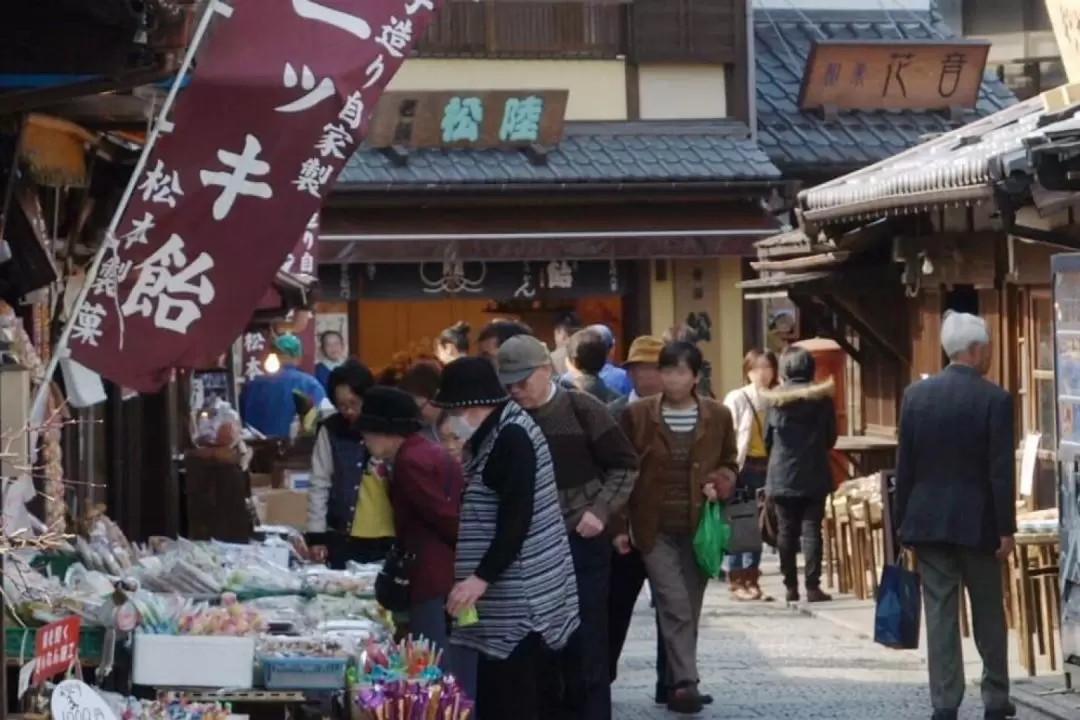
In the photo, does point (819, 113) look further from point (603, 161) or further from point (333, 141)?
point (333, 141)

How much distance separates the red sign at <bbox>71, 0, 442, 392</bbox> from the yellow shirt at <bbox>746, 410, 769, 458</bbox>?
9145mm

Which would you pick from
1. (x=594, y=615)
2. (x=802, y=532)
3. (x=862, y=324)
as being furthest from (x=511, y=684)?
(x=862, y=324)

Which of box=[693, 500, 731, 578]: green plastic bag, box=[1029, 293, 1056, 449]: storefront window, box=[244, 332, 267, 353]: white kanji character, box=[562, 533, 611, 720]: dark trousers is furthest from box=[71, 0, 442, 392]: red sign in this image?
box=[244, 332, 267, 353]: white kanji character

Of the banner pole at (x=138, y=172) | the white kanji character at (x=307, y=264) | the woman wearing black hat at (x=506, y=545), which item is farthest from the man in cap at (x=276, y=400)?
the banner pole at (x=138, y=172)

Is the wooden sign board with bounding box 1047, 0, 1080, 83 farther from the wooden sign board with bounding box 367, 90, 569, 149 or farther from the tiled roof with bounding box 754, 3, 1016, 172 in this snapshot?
the tiled roof with bounding box 754, 3, 1016, 172

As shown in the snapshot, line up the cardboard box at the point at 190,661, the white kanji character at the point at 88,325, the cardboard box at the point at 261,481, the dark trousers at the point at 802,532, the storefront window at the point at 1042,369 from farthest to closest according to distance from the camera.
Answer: the cardboard box at the point at 261,481 → the dark trousers at the point at 802,532 → the storefront window at the point at 1042,369 → the cardboard box at the point at 190,661 → the white kanji character at the point at 88,325

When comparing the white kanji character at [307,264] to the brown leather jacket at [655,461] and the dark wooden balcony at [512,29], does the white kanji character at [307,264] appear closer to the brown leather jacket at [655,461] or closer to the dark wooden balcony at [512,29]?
the brown leather jacket at [655,461]

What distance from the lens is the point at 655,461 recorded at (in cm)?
1138

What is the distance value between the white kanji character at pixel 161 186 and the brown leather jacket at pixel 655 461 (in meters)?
4.12

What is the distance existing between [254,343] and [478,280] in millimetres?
3203

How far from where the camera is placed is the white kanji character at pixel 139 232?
7844 mm

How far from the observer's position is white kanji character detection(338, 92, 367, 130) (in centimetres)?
807

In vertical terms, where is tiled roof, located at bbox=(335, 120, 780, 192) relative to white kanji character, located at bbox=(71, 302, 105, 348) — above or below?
above

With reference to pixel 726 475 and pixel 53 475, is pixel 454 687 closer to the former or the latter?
pixel 53 475
